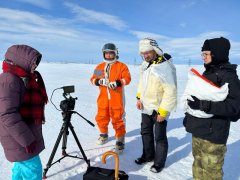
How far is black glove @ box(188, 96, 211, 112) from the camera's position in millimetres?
3153

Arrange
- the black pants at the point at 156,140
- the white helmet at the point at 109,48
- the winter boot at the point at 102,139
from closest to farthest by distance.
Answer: the black pants at the point at 156,140 → the white helmet at the point at 109,48 → the winter boot at the point at 102,139

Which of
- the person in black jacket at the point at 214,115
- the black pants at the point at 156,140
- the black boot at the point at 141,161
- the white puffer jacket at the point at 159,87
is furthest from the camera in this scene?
the black boot at the point at 141,161

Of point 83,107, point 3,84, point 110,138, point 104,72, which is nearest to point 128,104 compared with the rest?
point 83,107

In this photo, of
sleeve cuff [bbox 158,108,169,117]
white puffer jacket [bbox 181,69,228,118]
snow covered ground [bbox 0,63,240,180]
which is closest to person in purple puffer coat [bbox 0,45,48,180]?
snow covered ground [bbox 0,63,240,180]

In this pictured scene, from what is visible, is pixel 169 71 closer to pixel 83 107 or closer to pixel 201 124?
pixel 201 124

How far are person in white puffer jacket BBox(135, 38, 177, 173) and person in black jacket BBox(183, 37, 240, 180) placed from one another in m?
0.77

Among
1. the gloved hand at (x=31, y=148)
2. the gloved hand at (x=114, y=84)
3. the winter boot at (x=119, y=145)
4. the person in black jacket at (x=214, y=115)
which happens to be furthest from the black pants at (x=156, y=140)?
the gloved hand at (x=31, y=148)

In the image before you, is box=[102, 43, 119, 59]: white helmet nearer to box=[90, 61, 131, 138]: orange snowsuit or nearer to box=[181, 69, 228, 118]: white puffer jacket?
box=[90, 61, 131, 138]: orange snowsuit

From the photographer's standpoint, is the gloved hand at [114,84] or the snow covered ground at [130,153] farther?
the gloved hand at [114,84]

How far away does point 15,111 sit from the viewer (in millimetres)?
2861

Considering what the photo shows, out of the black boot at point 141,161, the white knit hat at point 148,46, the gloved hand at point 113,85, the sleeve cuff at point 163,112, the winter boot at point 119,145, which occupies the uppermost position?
the white knit hat at point 148,46

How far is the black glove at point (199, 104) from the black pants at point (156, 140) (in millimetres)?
1306

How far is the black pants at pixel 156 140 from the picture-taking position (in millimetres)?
4609

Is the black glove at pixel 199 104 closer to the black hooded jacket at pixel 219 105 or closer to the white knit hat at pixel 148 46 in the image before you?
the black hooded jacket at pixel 219 105
